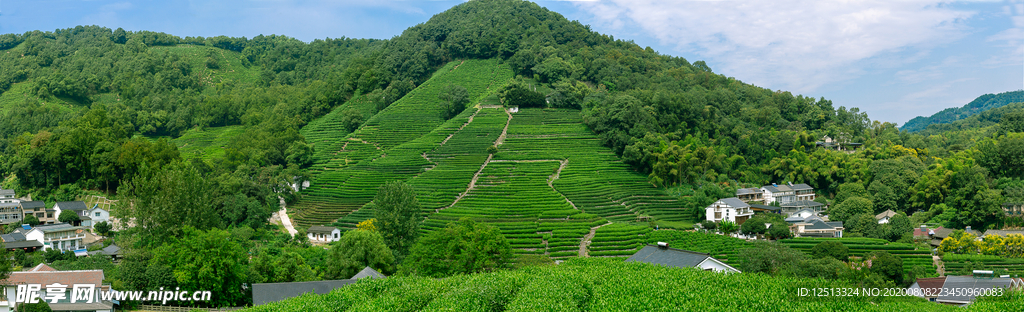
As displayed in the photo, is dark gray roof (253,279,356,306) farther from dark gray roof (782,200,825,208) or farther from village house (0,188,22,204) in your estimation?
dark gray roof (782,200,825,208)

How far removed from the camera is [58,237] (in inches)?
1631

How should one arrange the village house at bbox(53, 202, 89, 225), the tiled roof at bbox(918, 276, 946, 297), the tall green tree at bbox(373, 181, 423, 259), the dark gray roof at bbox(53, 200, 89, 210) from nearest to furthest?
the tiled roof at bbox(918, 276, 946, 297) < the tall green tree at bbox(373, 181, 423, 259) < the village house at bbox(53, 202, 89, 225) < the dark gray roof at bbox(53, 200, 89, 210)

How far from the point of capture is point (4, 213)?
1781 inches

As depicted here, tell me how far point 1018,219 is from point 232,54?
131739mm

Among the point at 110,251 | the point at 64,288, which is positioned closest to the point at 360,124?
the point at 110,251

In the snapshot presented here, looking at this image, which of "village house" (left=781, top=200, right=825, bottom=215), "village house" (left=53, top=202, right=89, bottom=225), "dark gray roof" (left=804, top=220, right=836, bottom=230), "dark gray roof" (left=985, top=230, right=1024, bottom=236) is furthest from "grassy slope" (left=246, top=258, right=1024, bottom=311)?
"village house" (left=781, top=200, right=825, bottom=215)

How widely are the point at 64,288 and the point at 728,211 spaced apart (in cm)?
4555

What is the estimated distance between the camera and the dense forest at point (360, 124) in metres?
42.9

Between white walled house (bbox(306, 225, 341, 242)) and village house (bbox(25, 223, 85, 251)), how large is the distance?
50.3 ft

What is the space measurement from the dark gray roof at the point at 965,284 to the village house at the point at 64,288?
39.7 metres

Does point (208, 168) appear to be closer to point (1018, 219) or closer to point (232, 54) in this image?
point (1018, 219)

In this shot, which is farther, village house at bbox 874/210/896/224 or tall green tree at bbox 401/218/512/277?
village house at bbox 874/210/896/224

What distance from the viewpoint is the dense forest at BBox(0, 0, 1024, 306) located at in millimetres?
42906

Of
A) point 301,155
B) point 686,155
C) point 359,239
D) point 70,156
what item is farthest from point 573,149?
point 70,156
